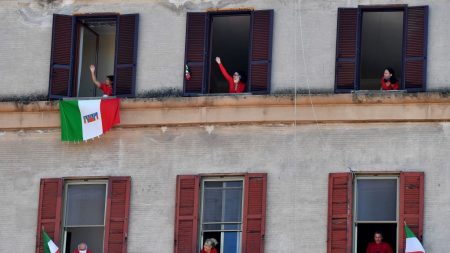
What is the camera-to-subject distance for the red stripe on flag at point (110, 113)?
49469 mm

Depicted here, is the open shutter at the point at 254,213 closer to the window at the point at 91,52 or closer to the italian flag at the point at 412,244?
the italian flag at the point at 412,244

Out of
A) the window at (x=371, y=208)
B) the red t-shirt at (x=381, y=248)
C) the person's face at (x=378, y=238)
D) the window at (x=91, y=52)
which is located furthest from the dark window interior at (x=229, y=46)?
the red t-shirt at (x=381, y=248)

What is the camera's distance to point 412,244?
4684 cm

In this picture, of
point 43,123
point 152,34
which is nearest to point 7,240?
point 43,123

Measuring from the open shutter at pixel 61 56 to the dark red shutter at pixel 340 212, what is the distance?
6921mm

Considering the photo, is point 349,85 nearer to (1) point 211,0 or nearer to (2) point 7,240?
(1) point 211,0

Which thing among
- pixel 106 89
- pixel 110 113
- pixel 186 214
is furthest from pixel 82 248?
pixel 106 89

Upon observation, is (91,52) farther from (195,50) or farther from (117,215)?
(117,215)

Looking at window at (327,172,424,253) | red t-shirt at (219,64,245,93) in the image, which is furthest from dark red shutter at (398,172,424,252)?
red t-shirt at (219,64,245,93)

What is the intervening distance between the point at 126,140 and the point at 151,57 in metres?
2.08

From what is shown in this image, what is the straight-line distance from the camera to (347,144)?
4819cm

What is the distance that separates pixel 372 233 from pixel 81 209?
6862 millimetres

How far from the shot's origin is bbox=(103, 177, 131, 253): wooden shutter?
4875 cm

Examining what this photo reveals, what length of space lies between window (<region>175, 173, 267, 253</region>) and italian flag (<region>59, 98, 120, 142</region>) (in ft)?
7.50
